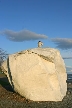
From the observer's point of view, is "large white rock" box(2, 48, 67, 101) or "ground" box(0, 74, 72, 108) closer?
"ground" box(0, 74, 72, 108)

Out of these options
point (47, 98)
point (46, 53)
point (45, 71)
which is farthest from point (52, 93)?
point (46, 53)

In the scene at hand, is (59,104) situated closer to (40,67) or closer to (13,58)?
(40,67)

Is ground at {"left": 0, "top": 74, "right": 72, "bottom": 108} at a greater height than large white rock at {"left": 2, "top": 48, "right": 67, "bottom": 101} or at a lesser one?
lesser

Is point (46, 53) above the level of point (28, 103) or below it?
above

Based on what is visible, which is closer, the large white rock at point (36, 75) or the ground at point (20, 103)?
the ground at point (20, 103)

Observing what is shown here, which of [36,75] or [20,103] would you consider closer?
[20,103]

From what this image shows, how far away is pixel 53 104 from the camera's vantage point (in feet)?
61.3

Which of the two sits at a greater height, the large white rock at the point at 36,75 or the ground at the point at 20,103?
the large white rock at the point at 36,75

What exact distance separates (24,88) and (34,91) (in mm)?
807

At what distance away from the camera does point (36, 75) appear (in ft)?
64.2

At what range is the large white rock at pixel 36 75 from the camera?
19.6 meters

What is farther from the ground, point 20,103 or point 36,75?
point 36,75

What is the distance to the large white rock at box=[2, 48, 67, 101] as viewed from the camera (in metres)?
19.6

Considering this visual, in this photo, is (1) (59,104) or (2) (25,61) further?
(2) (25,61)
